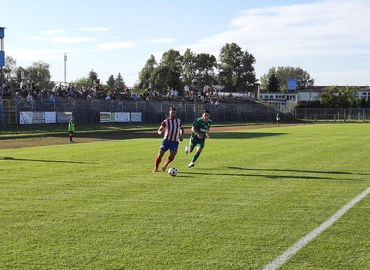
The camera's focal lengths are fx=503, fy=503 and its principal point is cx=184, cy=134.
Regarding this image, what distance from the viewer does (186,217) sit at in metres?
Answer: 8.08

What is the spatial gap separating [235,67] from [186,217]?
4804 inches

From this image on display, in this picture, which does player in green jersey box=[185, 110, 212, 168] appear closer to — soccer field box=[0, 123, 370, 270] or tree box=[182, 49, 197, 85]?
soccer field box=[0, 123, 370, 270]

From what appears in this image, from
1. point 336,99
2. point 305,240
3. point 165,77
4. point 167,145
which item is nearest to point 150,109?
point 167,145

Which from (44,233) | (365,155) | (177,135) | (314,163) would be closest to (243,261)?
(44,233)

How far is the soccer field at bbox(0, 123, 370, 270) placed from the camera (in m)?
5.95

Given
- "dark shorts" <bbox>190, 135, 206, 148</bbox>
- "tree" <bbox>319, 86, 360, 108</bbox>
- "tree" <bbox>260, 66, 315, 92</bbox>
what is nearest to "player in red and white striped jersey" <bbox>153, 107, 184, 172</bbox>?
"dark shorts" <bbox>190, 135, 206, 148</bbox>

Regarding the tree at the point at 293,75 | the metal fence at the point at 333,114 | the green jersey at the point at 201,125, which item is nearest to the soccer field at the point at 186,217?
the green jersey at the point at 201,125

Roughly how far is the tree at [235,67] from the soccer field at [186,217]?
114 meters

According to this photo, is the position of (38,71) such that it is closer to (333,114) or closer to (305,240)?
(333,114)

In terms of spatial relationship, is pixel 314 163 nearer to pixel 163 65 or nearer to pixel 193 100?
pixel 193 100

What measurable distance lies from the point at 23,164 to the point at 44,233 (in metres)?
9.38

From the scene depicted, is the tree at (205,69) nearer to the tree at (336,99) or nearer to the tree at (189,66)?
the tree at (189,66)

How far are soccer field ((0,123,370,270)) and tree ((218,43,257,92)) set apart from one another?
375 ft

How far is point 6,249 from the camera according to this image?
6270mm
